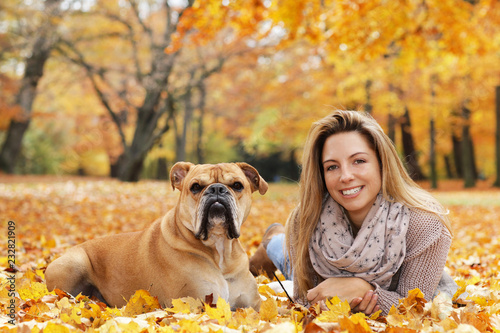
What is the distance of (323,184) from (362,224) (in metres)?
0.51

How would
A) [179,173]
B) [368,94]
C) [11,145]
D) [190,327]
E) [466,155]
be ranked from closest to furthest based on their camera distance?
[190,327]
[179,173]
[368,94]
[11,145]
[466,155]

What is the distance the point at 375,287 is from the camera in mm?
3160

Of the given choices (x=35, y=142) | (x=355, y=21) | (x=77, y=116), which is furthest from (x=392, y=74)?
(x=35, y=142)

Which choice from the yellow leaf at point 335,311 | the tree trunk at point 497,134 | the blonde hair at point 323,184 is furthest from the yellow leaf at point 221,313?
the tree trunk at point 497,134

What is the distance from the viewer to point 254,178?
146 inches

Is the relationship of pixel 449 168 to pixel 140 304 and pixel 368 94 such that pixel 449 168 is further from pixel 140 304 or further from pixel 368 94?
pixel 140 304

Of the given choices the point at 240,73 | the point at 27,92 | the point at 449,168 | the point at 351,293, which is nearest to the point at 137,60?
the point at 27,92

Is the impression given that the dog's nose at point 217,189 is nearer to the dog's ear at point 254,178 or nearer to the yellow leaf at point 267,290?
the dog's ear at point 254,178

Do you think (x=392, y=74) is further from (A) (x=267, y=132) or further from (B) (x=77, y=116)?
(B) (x=77, y=116)

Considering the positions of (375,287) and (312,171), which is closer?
(375,287)

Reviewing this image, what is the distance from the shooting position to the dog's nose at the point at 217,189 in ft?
10.5

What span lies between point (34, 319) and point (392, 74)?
18.2 m

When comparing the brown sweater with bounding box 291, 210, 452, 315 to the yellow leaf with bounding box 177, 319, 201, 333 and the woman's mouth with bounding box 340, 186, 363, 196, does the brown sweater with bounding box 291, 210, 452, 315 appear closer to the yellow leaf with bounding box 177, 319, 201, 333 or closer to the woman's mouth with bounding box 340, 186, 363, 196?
the woman's mouth with bounding box 340, 186, 363, 196

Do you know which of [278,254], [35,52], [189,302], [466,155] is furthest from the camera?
[466,155]
